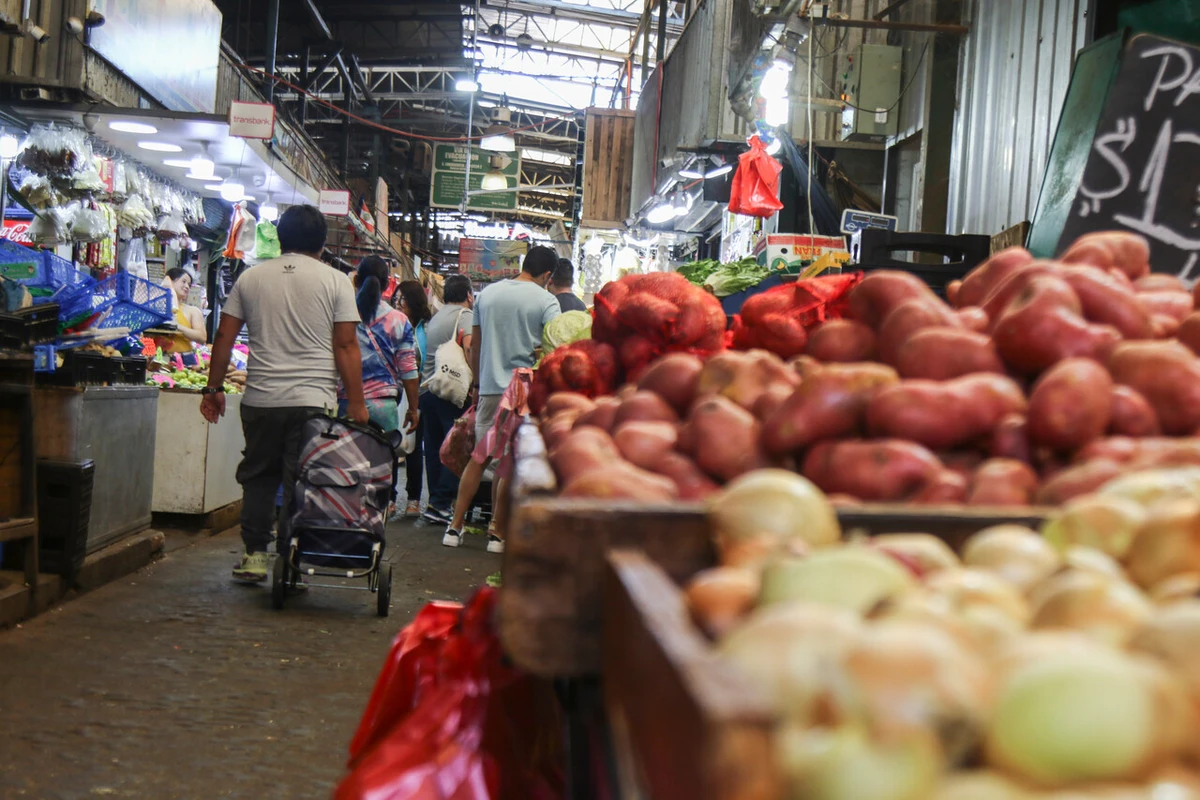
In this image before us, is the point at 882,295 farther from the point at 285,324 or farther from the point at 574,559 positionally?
the point at 285,324

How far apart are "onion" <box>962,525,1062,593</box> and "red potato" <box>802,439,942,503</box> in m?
0.29

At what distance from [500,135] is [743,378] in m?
21.2

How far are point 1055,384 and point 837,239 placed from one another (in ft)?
21.9

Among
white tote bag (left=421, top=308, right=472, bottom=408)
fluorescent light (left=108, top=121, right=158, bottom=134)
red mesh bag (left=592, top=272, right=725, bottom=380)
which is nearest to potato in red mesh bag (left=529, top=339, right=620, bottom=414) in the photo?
red mesh bag (left=592, top=272, right=725, bottom=380)

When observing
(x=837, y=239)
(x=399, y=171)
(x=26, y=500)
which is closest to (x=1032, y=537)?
(x=26, y=500)

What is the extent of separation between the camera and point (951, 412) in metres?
1.65

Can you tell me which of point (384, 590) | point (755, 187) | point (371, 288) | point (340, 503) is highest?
point (755, 187)

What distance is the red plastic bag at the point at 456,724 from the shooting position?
5.66 ft

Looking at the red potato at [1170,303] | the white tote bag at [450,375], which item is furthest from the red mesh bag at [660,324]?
the white tote bag at [450,375]

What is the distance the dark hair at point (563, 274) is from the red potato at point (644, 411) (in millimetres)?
6101

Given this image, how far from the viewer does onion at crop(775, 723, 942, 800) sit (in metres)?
0.76

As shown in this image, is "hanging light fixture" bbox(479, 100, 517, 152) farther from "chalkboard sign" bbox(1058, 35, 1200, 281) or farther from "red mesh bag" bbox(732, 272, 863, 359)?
"red mesh bag" bbox(732, 272, 863, 359)

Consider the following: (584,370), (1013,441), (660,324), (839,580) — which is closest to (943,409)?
(1013,441)

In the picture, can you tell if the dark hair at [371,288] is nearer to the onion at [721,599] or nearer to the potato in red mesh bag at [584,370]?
the potato in red mesh bag at [584,370]
